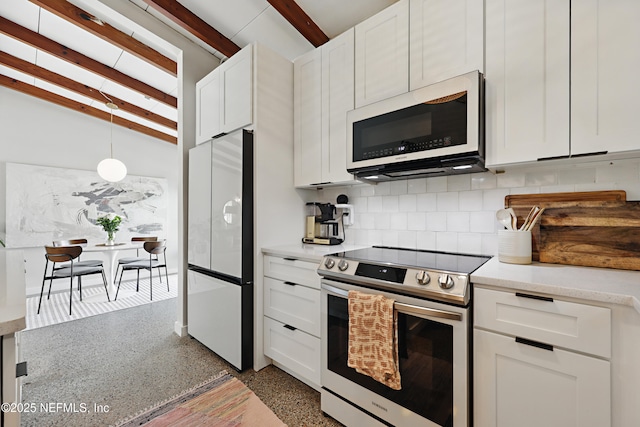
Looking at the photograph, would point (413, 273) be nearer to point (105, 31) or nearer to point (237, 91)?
point (237, 91)

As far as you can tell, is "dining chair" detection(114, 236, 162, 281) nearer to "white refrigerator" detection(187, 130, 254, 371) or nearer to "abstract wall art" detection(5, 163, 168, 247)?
"abstract wall art" detection(5, 163, 168, 247)

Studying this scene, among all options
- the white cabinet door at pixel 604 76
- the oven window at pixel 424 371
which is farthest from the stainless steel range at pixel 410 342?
the white cabinet door at pixel 604 76

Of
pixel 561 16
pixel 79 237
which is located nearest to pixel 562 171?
pixel 561 16

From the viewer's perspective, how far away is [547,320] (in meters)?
1.05

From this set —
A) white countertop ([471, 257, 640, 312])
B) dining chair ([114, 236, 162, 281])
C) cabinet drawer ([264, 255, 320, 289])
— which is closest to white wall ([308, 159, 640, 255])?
white countertop ([471, 257, 640, 312])

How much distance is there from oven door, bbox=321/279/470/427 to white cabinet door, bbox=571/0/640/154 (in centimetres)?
100

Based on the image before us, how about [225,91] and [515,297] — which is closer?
[515,297]

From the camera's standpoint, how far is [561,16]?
1.30m

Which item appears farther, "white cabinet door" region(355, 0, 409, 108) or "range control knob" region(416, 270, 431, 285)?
"white cabinet door" region(355, 0, 409, 108)

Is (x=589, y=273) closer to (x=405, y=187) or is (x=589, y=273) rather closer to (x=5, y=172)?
(x=405, y=187)

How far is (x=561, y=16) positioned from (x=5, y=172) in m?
6.55

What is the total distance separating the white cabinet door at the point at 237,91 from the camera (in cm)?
222

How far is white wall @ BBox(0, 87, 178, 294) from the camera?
4.19m

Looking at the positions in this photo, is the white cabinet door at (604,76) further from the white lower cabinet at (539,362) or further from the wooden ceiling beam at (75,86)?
the wooden ceiling beam at (75,86)
